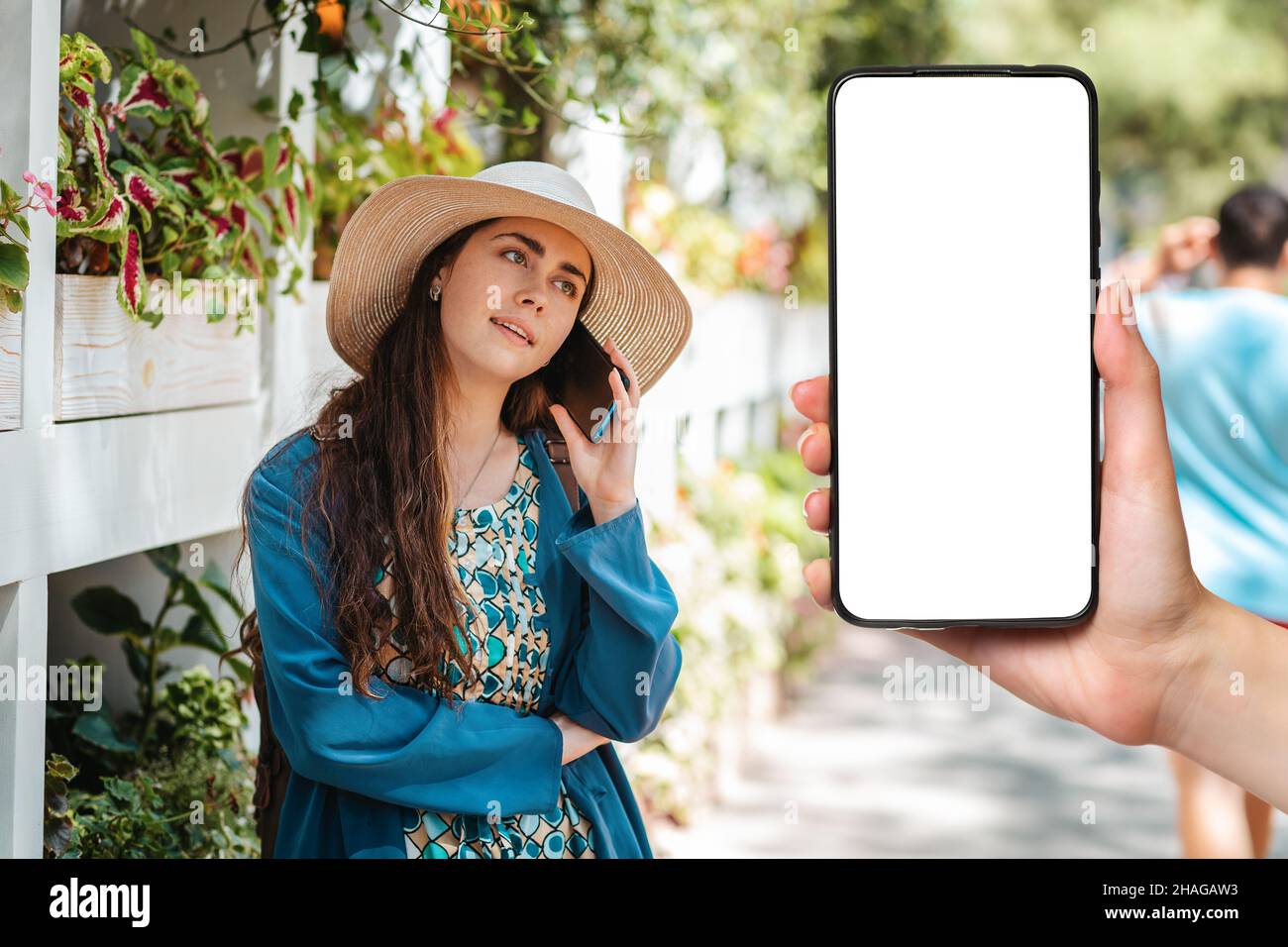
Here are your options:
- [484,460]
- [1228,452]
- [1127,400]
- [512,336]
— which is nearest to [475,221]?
[512,336]

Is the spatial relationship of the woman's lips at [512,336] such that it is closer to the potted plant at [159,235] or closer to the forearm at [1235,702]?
the potted plant at [159,235]

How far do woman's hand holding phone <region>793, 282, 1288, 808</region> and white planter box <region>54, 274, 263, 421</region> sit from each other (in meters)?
0.79

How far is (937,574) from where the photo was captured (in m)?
1.02

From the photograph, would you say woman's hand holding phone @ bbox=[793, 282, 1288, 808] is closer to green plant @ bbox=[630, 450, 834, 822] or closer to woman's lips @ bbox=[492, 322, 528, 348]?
woman's lips @ bbox=[492, 322, 528, 348]

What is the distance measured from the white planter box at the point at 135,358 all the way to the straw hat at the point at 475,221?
27cm

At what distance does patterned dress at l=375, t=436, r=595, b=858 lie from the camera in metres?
1.26

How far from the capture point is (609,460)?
1266 mm

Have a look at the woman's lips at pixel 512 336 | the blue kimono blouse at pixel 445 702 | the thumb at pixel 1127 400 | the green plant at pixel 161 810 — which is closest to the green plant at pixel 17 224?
the blue kimono blouse at pixel 445 702

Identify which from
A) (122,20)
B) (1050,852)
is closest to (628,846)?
(122,20)

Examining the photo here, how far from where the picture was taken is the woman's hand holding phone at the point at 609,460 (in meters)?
1.26

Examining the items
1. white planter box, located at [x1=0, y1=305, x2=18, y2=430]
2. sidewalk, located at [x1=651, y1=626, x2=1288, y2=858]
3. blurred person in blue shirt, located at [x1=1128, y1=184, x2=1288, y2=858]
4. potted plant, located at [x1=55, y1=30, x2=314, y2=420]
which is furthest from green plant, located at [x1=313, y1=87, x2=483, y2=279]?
sidewalk, located at [x1=651, y1=626, x2=1288, y2=858]

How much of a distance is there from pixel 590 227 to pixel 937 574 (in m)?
0.51

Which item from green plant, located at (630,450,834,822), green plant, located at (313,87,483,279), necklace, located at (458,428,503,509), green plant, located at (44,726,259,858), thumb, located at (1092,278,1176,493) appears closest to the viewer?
thumb, located at (1092,278,1176,493)
